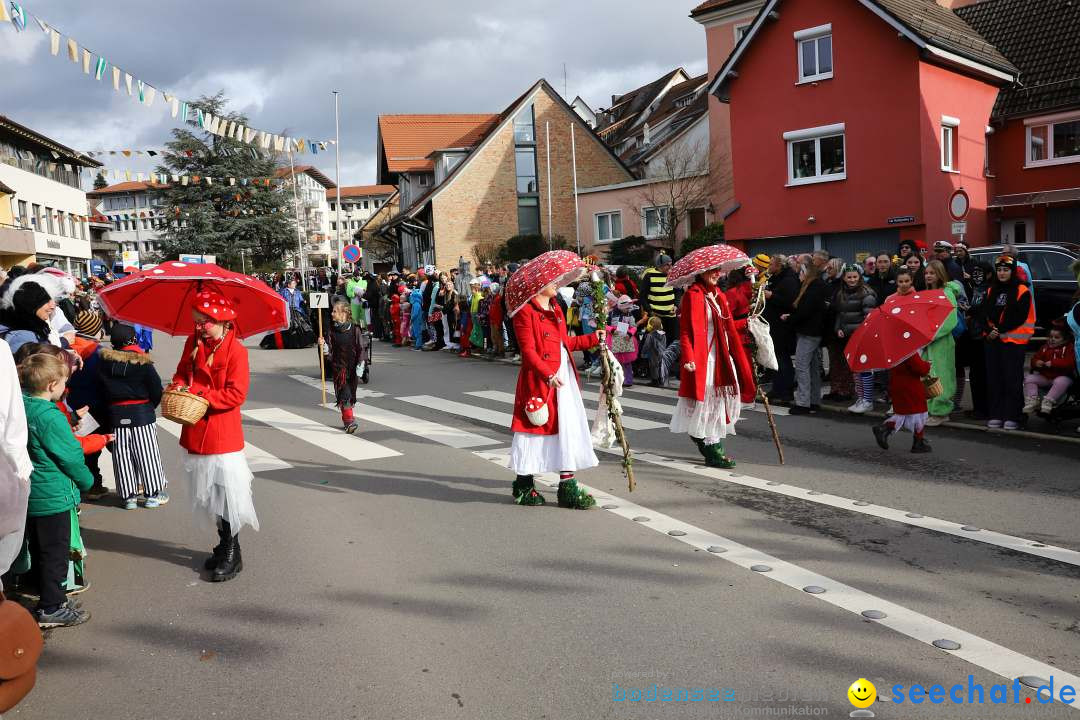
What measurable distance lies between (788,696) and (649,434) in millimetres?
6147

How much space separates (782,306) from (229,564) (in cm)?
836

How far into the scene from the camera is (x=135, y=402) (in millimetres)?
7223

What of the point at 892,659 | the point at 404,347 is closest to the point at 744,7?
the point at 404,347

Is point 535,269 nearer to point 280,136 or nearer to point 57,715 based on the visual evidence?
point 57,715

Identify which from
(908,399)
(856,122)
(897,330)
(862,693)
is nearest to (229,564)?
(862,693)

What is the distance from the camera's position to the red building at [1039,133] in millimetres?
25438

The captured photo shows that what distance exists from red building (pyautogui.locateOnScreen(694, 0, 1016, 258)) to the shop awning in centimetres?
49

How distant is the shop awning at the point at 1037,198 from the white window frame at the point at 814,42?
21.7 feet

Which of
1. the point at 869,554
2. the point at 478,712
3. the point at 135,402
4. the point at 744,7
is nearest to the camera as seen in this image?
the point at 478,712

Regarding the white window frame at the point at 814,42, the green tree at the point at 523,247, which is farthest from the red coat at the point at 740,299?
the green tree at the point at 523,247

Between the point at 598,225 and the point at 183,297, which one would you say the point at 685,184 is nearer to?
the point at 598,225

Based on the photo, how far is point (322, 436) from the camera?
10.5 meters

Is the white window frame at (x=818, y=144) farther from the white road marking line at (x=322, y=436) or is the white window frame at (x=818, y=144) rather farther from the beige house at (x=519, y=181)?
the beige house at (x=519, y=181)

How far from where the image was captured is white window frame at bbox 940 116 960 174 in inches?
966
